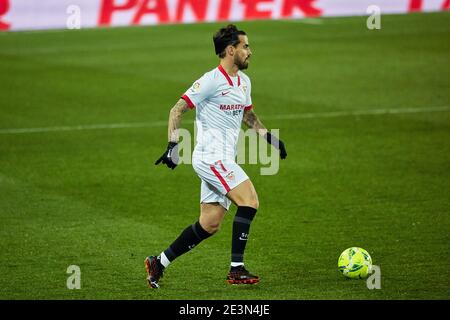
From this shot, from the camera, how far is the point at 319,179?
42.8 ft

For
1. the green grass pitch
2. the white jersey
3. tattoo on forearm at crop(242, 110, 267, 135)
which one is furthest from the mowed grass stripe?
the white jersey

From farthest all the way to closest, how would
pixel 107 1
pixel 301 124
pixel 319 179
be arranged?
pixel 107 1, pixel 301 124, pixel 319 179

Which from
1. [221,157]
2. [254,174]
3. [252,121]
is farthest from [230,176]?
[254,174]

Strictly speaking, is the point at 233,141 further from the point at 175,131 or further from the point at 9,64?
the point at 9,64

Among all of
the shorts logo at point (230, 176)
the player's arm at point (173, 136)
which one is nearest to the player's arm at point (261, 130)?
the shorts logo at point (230, 176)

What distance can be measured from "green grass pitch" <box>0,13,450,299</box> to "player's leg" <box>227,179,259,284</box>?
13cm

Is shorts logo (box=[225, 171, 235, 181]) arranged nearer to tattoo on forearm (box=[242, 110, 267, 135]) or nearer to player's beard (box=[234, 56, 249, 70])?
tattoo on forearm (box=[242, 110, 267, 135])

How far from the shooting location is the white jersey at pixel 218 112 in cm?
854

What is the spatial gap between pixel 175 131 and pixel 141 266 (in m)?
1.62

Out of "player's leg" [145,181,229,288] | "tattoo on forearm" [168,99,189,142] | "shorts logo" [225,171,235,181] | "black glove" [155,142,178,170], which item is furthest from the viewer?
"player's leg" [145,181,229,288]

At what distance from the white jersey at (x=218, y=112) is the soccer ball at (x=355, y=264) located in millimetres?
1394

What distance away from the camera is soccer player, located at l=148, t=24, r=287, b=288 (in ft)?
27.8
